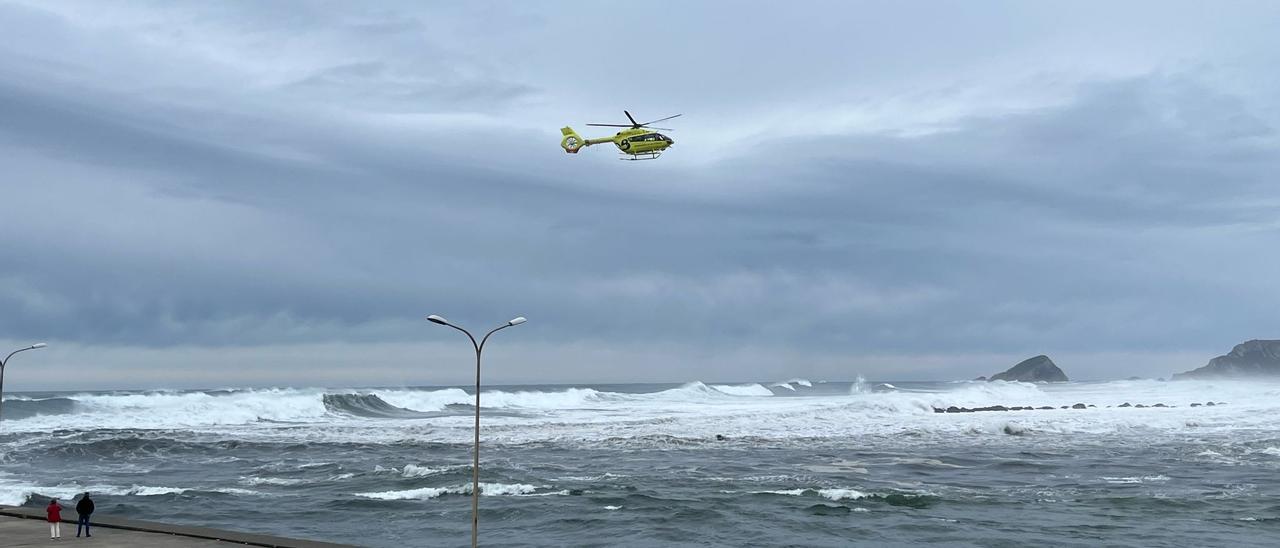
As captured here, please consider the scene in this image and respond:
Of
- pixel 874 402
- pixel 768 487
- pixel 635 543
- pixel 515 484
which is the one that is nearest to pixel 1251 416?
pixel 874 402

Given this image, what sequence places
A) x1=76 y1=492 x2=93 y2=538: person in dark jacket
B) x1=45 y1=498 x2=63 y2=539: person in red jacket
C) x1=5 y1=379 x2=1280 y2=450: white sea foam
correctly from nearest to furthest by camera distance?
x1=45 y1=498 x2=63 y2=539: person in red jacket → x1=76 y1=492 x2=93 y2=538: person in dark jacket → x1=5 y1=379 x2=1280 y2=450: white sea foam

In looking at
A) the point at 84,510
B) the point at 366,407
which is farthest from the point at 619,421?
the point at 84,510

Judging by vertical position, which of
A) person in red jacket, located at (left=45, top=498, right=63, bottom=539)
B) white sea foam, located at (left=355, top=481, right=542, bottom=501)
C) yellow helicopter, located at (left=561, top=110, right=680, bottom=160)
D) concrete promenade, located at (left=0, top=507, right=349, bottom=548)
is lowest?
white sea foam, located at (left=355, top=481, right=542, bottom=501)

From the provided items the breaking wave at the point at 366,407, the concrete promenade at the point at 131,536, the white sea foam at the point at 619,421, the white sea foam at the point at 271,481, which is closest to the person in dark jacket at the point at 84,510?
the concrete promenade at the point at 131,536

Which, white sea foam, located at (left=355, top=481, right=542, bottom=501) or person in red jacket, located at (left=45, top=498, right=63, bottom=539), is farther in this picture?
white sea foam, located at (left=355, top=481, right=542, bottom=501)

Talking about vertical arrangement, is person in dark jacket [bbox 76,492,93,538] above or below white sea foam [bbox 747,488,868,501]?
above

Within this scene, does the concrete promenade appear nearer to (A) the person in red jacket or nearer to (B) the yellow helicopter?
(A) the person in red jacket

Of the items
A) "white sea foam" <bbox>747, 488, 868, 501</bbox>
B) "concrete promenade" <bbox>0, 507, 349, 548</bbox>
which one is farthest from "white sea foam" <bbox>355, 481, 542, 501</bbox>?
"concrete promenade" <bbox>0, 507, 349, 548</bbox>
